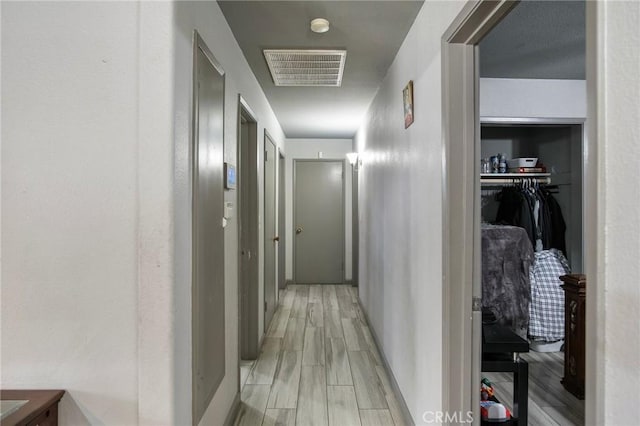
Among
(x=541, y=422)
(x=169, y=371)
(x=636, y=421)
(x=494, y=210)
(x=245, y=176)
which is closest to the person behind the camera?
(x=636, y=421)

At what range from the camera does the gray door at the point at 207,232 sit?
142 cm

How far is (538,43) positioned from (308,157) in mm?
3690

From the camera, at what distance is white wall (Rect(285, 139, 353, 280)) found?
5652mm

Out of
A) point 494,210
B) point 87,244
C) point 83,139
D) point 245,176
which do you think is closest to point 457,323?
point 87,244

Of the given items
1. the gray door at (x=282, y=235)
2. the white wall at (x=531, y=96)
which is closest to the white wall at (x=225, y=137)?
the gray door at (x=282, y=235)

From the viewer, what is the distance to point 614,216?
2.28 ft

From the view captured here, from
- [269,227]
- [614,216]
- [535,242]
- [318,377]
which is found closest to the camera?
[614,216]

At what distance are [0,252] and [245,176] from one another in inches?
72.5

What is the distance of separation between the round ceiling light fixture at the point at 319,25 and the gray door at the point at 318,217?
364cm

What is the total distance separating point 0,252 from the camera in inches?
49.3

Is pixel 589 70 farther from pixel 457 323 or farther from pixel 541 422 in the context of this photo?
pixel 541 422

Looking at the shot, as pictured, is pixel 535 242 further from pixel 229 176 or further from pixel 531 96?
pixel 229 176

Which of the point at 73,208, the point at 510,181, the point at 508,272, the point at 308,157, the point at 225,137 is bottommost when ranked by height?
the point at 508,272

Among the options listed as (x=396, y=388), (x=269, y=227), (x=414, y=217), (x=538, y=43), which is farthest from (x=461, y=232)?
(x=269, y=227)
